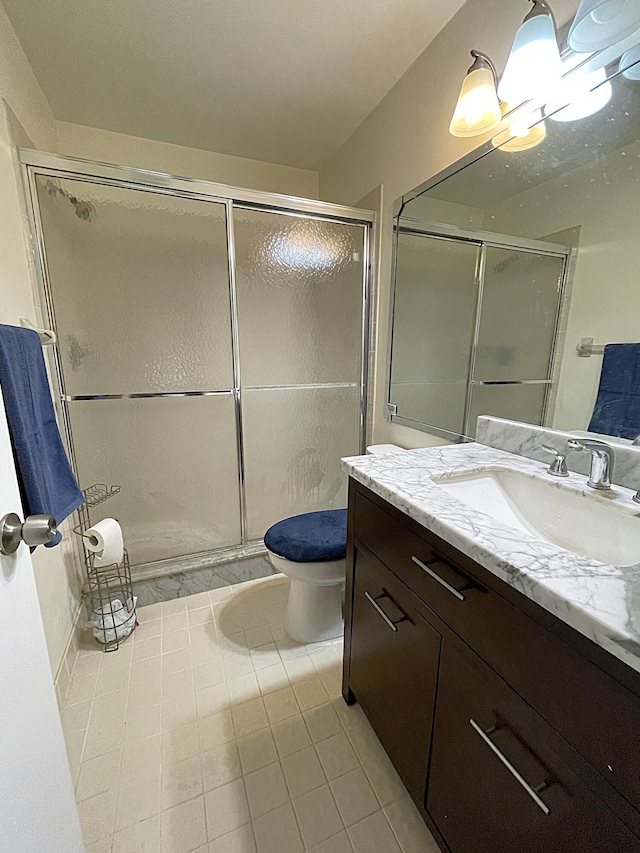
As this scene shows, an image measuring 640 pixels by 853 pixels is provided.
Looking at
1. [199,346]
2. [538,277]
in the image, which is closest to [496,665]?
[538,277]

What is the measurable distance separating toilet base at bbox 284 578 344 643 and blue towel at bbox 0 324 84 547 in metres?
0.91

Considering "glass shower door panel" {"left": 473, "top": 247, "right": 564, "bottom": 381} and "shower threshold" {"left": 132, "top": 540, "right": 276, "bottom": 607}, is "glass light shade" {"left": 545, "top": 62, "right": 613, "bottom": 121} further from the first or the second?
"shower threshold" {"left": 132, "top": 540, "right": 276, "bottom": 607}

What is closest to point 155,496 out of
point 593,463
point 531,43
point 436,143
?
point 593,463

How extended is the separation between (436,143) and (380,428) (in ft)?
4.20

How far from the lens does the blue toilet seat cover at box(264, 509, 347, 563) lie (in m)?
1.33

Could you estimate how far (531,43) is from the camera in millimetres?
920

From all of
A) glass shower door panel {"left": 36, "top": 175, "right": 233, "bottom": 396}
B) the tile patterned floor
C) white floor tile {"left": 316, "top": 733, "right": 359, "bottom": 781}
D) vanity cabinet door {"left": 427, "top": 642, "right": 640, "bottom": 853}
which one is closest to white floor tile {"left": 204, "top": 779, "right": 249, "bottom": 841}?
the tile patterned floor

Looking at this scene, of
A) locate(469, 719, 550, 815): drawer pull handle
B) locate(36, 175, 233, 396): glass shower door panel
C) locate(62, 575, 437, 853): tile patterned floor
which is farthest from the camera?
locate(36, 175, 233, 396): glass shower door panel

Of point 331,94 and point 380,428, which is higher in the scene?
point 331,94

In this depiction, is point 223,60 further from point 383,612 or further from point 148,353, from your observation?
point 383,612

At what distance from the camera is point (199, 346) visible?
173cm

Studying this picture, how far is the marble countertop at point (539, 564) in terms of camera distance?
1.43ft

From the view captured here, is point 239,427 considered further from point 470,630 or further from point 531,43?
point 531,43

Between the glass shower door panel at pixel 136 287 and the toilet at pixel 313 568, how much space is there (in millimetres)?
837
